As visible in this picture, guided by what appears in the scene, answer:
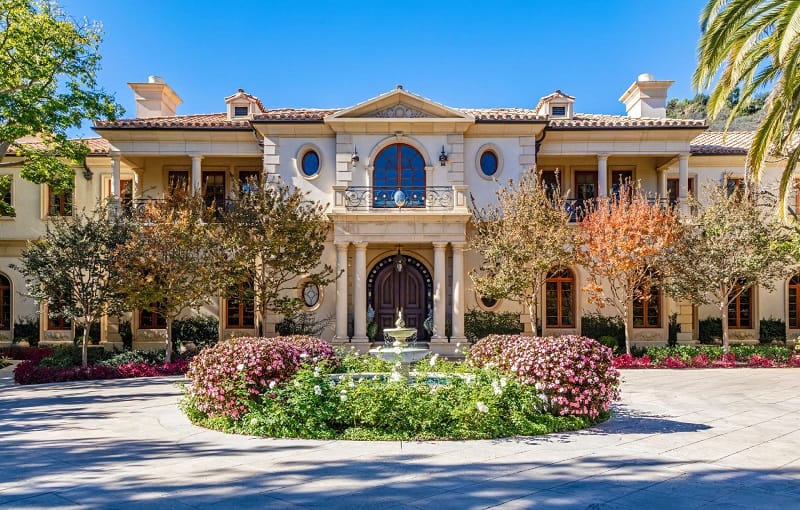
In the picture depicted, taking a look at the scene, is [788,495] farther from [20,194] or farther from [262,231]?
[20,194]

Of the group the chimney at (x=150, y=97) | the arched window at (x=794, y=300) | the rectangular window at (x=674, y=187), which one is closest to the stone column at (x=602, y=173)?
the rectangular window at (x=674, y=187)

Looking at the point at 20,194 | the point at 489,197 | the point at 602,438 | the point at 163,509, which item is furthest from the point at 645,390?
the point at 20,194

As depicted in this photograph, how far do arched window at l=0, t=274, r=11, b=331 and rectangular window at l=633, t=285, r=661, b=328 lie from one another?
23.9m

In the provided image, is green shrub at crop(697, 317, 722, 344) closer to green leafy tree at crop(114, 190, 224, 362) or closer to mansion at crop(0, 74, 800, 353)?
mansion at crop(0, 74, 800, 353)

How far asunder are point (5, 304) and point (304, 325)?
12.4 metres

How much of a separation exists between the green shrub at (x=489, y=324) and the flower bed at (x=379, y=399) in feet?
36.3

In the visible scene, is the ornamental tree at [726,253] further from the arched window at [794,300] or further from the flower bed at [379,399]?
the flower bed at [379,399]

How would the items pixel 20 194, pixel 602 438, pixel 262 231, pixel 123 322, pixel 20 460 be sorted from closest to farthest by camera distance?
pixel 20 460, pixel 602 438, pixel 262 231, pixel 123 322, pixel 20 194

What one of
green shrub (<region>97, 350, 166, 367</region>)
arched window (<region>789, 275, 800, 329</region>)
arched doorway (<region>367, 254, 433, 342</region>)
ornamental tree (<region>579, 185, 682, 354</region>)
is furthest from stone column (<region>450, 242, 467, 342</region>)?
arched window (<region>789, 275, 800, 329</region>)

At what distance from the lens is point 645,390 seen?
14328mm

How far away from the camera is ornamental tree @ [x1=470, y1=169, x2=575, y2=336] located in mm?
18875

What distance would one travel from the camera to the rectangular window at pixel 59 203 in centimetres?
2470

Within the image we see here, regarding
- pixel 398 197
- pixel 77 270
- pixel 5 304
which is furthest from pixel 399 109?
pixel 5 304

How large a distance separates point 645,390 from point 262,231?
11096 millimetres
